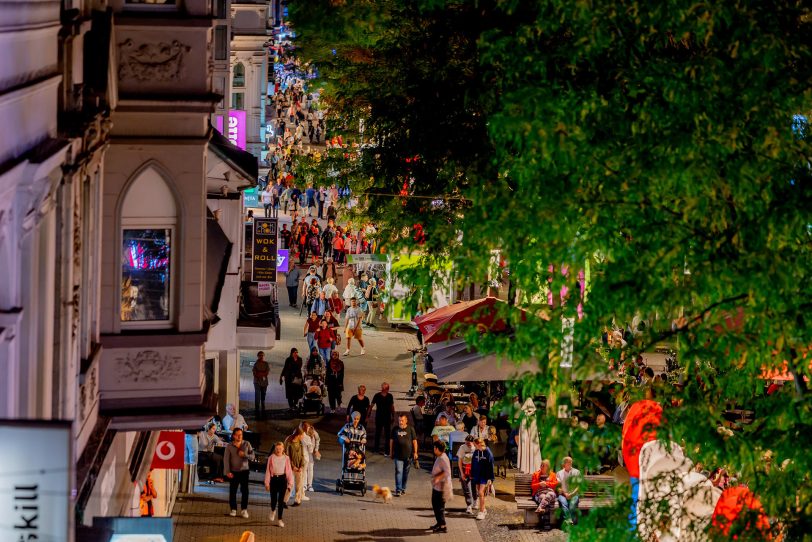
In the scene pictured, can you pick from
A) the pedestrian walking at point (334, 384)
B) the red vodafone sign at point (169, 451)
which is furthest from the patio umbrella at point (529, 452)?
the red vodafone sign at point (169, 451)

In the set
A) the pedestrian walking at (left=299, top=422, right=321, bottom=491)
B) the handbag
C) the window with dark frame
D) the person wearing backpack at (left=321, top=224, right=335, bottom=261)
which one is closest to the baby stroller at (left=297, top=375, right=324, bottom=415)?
the pedestrian walking at (left=299, top=422, right=321, bottom=491)

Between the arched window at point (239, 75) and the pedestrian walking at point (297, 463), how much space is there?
20965 mm

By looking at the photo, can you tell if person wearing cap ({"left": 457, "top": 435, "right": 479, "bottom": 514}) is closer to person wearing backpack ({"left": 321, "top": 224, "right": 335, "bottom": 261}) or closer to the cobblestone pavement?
the cobblestone pavement

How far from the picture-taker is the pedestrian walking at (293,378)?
3027 centimetres

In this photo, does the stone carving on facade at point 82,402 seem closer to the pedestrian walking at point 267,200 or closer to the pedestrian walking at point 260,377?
the pedestrian walking at point 260,377

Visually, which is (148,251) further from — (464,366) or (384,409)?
(384,409)

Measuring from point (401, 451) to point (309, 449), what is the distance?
161 centimetres

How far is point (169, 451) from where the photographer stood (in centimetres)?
1988

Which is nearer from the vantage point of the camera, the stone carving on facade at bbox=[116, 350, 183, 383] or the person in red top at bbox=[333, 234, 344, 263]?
the stone carving on facade at bbox=[116, 350, 183, 383]

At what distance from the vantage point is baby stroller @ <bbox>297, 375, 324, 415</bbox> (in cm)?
3044

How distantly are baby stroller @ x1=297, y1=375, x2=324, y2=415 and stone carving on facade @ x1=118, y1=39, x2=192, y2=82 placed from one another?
15.5 metres

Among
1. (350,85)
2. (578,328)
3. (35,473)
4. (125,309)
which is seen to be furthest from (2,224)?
(350,85)

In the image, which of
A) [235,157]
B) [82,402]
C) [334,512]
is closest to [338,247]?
[334,512]

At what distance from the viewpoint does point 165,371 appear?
15.7 meters
